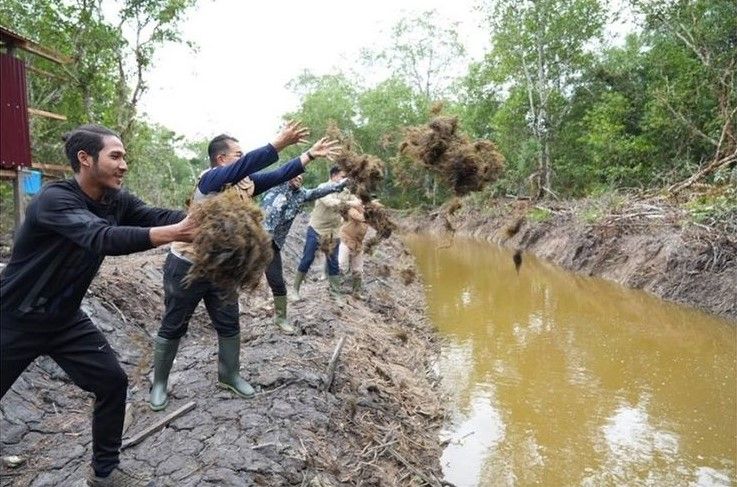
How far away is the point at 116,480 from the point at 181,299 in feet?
3.58

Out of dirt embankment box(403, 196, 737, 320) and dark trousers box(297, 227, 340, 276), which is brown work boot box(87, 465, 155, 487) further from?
dirt embankment box(403, 196, 737, 320)

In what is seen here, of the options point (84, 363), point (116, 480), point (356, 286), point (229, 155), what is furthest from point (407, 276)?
point (84, 363)

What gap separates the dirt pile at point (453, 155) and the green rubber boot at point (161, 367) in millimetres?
3098

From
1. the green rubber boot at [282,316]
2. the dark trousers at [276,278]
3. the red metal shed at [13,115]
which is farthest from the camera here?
the red metal shed at [13,115]

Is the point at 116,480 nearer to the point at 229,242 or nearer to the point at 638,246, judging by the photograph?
the point at 229,242

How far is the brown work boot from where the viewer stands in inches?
113

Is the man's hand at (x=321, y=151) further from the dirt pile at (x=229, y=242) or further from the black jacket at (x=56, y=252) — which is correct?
the black jacket at (x=56, y=252)

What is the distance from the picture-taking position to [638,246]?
454 inches

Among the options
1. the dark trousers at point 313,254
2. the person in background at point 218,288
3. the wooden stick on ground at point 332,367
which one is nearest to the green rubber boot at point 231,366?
the person in background at point 218,288

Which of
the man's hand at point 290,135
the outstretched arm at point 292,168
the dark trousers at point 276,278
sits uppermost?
the man's hand at point 290,135

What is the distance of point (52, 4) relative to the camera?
38.8 feet

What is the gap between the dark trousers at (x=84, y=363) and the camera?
2.54 meters

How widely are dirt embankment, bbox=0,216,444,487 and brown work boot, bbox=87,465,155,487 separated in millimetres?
132

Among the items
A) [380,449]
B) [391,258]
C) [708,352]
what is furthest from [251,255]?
[391,258]
